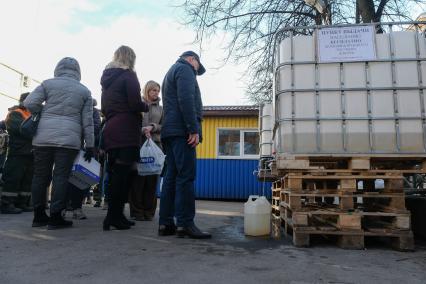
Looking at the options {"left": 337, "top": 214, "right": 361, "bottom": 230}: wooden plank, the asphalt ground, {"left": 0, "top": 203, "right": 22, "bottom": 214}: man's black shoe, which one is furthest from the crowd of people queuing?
{"left": 0, "top": 203, "right": 22, "bottom": 214}: man's black shoe

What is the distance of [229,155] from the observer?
14906 mm

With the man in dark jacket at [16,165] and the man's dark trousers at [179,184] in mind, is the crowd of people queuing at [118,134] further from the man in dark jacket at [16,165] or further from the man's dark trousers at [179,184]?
the man in dark jacket at [16,165]

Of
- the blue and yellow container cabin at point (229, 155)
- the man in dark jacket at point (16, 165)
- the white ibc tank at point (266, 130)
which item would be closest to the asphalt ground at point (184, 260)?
the man in dark jacket at point (16, 165)

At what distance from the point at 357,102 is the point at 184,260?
8.09ft

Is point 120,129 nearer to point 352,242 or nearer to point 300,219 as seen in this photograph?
point 300,219

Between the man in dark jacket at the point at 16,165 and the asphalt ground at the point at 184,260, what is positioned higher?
the man in dark jacket at the point at 16,165

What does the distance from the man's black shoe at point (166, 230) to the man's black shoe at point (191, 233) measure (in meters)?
0.17

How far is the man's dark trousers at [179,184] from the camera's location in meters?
4.17

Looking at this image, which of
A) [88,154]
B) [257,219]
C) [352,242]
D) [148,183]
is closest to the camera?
[352,242]

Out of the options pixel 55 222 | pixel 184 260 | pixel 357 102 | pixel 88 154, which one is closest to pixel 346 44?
pixel 357 102

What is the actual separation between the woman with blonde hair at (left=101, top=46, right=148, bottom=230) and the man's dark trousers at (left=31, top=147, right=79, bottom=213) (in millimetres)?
494

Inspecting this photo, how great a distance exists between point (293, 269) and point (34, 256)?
6.63ft

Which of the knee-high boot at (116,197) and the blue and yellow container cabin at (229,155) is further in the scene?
the blue and yellow container cabin at (229,155)

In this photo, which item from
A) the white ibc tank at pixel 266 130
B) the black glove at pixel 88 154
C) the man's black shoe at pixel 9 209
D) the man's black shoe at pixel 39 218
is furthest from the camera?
the white ibc tank at pixel 266 130
